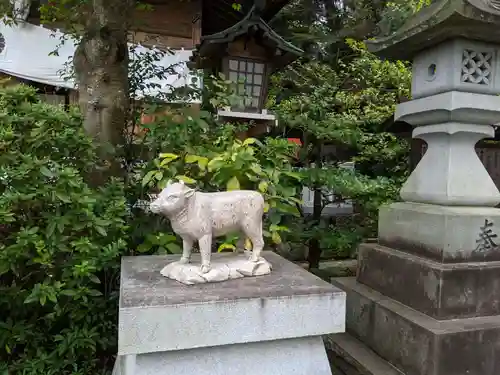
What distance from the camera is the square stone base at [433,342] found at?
7.60 ft

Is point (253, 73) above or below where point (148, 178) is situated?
above

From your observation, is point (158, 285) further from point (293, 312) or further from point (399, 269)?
point (399, 269)

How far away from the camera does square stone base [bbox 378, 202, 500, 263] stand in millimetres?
2605

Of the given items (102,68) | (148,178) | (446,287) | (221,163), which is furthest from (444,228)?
(102,68)

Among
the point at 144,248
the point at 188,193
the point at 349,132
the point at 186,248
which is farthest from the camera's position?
the point at 349,132

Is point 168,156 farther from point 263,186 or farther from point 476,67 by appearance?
point 476,67

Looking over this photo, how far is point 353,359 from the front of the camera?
2.78m

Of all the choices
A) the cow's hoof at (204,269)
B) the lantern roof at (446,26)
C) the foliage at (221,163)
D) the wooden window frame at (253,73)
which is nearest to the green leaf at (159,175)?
the foliage at (221,163)

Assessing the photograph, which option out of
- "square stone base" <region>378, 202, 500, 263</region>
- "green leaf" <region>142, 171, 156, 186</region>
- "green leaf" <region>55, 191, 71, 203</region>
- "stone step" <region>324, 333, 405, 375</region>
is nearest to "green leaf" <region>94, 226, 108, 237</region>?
"green leaf" <region>55, 191, 71, 203</region>

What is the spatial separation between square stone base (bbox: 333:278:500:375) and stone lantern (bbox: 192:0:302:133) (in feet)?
7.71

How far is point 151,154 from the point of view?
3705 millimetres

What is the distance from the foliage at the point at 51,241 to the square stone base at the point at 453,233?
210 centimetres

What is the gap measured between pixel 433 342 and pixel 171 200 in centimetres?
174

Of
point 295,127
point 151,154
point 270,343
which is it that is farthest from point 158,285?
point 295,127
